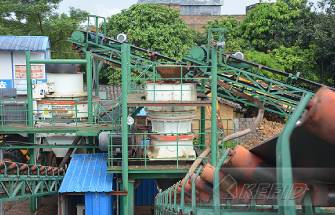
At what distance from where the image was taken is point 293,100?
15.7 m

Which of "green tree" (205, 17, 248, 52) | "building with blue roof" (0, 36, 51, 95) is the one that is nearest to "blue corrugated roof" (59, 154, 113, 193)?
"building with blue roof" (0, 36, 51, 95)

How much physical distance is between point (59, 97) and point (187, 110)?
5922 millimetres

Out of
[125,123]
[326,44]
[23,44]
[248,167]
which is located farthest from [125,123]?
[326,44]

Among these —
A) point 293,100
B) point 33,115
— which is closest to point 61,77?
point 33,115

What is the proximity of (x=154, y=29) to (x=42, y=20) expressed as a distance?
739 cm

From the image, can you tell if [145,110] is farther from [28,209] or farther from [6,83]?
[6,83]

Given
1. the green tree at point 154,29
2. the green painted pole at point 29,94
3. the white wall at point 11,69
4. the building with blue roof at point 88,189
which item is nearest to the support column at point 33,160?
the green painted pole at point 29,94

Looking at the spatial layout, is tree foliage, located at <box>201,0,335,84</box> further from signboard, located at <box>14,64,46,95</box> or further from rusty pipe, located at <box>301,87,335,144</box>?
rusty pipe, located at <box>301,87,335,144</box>

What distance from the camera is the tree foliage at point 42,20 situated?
29.4 meters

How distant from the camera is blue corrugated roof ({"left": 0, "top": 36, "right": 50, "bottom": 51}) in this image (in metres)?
21.4

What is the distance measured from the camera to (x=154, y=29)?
102 feet

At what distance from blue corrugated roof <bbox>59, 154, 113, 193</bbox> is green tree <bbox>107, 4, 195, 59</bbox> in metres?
16.7

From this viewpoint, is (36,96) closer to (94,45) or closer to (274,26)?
(94,45)

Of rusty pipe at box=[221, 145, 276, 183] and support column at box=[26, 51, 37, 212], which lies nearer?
rusty pipe at box=[221, 145, 276, 183]
